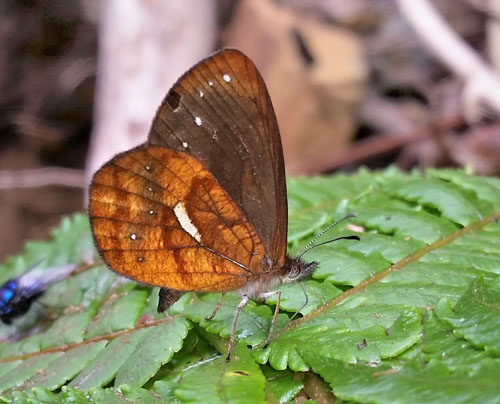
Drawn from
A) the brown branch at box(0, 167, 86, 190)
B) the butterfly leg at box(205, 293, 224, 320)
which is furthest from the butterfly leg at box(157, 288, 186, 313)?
the brown branch at box(0, 167, 86, 190)

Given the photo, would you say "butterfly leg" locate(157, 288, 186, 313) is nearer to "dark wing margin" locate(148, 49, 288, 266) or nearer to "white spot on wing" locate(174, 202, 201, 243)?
"white spot on wing" locate(174, 202, 201, 243)

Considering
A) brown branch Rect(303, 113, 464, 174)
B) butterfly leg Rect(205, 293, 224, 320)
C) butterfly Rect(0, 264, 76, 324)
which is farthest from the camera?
brown branch Rect(303, 113, 464, 174)

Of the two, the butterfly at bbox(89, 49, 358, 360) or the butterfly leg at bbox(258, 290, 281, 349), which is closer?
the butterfly leg at bbox(258, 290, 281, 349)

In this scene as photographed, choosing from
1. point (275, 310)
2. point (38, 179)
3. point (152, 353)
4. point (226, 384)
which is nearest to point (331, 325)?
point (275, 310)

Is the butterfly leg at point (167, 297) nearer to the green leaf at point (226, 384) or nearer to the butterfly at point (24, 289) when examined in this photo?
the green leaf at point (226, 384)

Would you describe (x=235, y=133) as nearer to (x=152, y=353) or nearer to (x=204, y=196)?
(x=204, y=196)

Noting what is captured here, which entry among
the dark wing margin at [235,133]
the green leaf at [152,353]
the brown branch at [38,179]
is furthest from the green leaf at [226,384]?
the brown branch at [38,179]

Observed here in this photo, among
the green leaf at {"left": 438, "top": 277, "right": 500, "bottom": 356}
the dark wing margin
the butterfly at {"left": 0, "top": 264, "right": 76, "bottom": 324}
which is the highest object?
the dark wing margin
